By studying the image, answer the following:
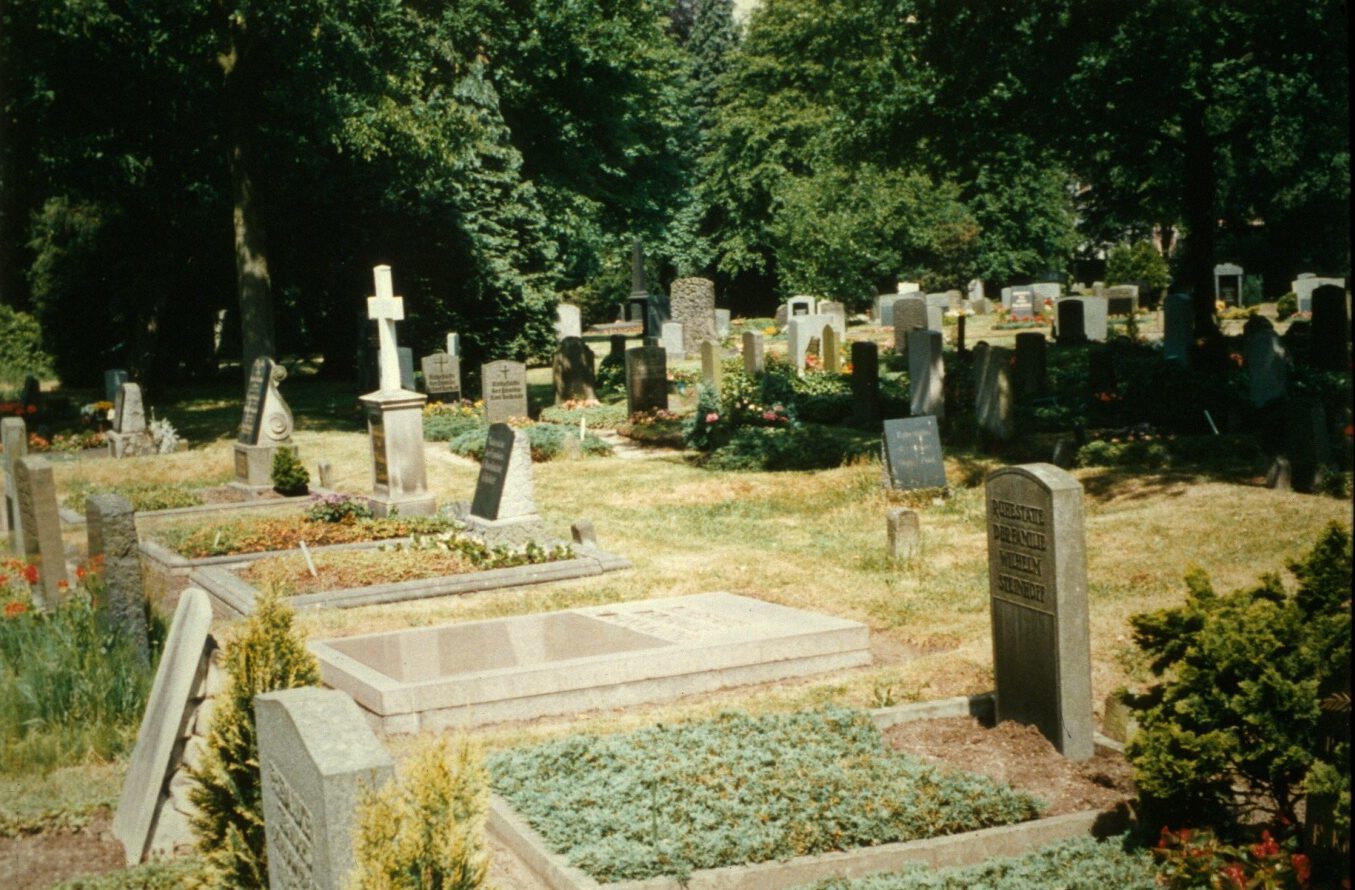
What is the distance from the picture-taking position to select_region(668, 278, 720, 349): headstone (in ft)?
131

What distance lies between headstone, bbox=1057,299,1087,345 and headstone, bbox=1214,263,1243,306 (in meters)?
9.70

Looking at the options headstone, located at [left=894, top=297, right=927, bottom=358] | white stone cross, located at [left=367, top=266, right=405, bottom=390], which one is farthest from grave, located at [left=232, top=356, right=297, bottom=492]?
headstone, located at [left=894, top=297, right=927, bottom=358]

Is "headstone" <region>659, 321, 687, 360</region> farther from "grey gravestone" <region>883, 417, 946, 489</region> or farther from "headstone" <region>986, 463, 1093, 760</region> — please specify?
"headstone" <region>986, 463, 1093, 760</region>

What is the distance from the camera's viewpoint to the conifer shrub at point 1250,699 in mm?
5867

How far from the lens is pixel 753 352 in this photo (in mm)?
30062

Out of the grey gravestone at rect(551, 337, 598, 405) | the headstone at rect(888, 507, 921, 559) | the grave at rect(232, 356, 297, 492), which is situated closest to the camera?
the headstone at rect(888, 507, 921, 559)

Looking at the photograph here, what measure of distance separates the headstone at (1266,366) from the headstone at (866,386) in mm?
6250

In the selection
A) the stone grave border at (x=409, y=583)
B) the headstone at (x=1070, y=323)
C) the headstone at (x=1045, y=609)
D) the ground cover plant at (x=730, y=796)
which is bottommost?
the ground cover plant at (x=730, y=796)

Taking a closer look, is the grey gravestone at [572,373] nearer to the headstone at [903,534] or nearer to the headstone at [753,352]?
the headstone at [753,352]

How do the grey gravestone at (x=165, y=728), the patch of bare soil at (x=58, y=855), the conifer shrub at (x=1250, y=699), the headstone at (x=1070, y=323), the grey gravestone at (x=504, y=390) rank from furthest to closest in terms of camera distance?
1. the headstone at (x=1070, y=323)
2. the grey gravestone at (x=504, y=390)
3. the grey gravestone at (x=165, y=728)
4. the patch of bare soil at (x=58, y=855)
5. the conifer shrub at (x=1250, y=699)

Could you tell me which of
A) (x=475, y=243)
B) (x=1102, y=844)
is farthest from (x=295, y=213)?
(x=1102, y=844)

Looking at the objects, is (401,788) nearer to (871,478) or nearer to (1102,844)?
(1102,844)

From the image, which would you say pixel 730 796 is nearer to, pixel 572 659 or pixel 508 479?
pixel 572 659

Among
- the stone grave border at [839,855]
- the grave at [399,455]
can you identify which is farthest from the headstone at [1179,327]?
the stone grave border at [839,855]
